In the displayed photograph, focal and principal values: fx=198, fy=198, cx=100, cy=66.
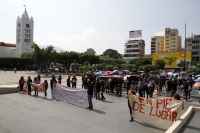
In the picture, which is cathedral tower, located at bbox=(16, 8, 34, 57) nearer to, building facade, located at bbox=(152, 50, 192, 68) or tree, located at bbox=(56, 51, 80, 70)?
tree, located at bbox=(56, 51, 80, 70)

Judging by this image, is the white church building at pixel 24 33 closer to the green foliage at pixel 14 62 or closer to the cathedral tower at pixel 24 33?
the cathedral tower at pixel 24 33

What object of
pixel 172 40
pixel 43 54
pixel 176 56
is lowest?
pixel 43 54

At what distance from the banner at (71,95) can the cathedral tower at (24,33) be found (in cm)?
8612

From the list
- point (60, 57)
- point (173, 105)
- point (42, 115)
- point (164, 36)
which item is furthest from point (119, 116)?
point (164, 36)

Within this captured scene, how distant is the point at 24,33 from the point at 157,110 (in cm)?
9512

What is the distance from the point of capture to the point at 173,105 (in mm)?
8992

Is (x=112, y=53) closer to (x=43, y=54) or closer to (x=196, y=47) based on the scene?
(x=196, y=47)

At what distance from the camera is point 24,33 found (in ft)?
309

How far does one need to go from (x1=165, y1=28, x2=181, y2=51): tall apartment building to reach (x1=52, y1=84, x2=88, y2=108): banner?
10907 centimetres

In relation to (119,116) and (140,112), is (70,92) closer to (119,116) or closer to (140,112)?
(119,116)

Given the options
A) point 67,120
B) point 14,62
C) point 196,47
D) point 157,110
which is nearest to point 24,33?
point 14,62

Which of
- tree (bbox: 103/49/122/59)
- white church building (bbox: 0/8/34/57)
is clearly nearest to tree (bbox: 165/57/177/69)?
tree (bbox: 103/49/122/59)

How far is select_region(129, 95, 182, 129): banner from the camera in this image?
8795 mm

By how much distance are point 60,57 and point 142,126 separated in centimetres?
5384
